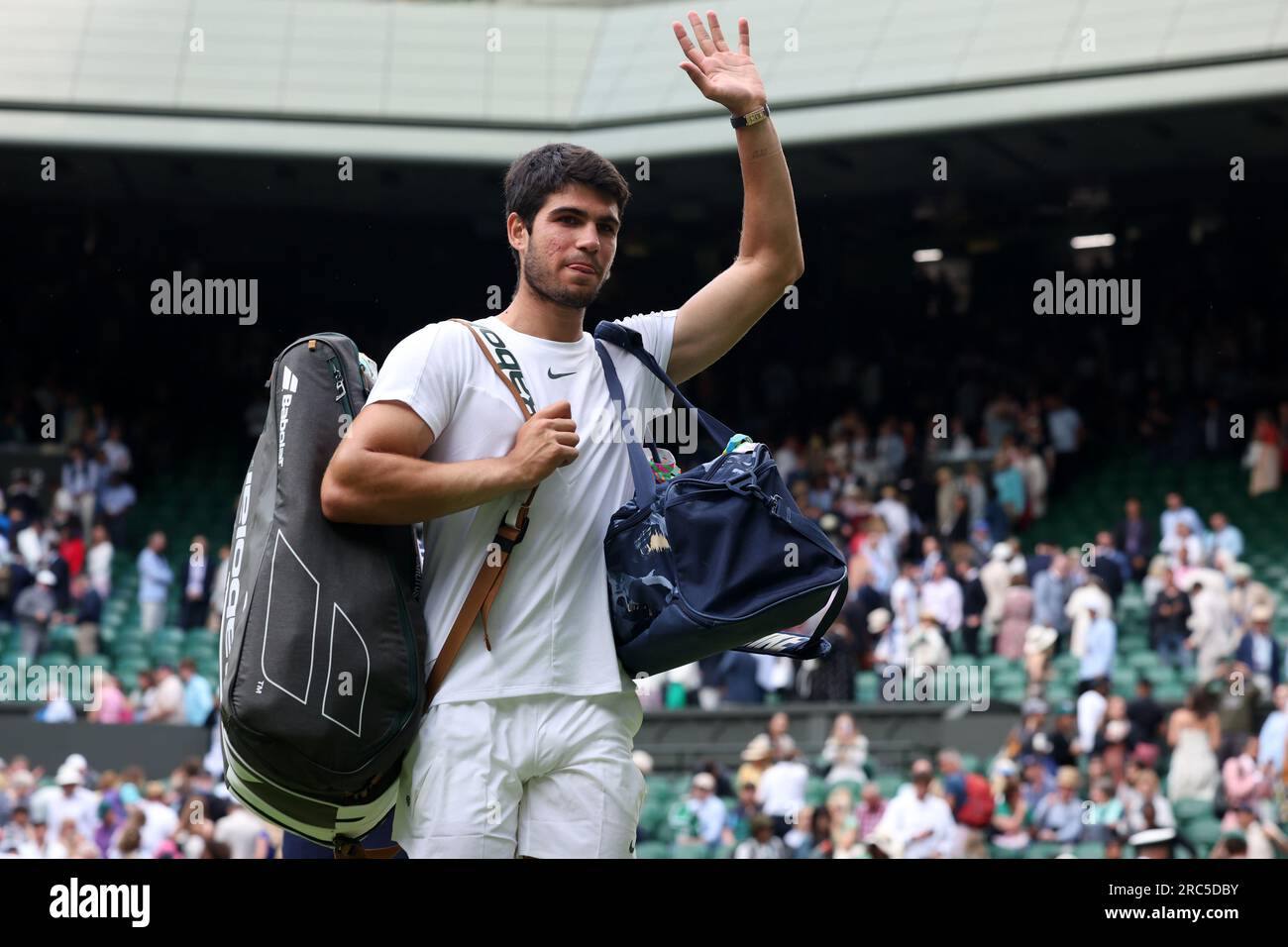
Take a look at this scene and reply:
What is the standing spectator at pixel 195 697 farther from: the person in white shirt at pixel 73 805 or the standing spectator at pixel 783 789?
the standing spectator at pixel 783 789

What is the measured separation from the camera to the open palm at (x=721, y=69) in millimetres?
3066

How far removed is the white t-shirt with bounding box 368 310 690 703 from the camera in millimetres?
2734

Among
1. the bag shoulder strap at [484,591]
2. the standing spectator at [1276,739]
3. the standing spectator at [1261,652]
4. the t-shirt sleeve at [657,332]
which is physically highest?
the t-shirt sleeve at [657,332]

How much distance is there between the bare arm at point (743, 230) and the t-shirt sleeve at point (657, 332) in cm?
2

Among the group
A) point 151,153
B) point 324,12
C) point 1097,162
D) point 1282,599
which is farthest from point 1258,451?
point 151,153

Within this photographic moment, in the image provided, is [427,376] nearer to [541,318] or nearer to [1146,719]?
[541,318]

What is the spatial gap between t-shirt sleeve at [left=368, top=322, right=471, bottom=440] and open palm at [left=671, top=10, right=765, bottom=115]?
70cm

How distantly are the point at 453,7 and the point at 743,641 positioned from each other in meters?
16.4

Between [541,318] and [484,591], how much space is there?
0.52 meters

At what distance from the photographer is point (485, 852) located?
2.62m

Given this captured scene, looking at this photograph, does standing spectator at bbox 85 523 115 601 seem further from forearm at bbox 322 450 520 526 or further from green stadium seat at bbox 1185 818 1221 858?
forearm at bbox 322 450 520 526

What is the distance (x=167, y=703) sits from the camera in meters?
13.3

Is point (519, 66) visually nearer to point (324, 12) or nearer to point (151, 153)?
point (324, 12)

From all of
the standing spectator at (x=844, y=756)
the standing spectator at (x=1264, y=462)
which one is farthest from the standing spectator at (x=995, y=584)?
the standing spectator at (x=1264, y=462)
